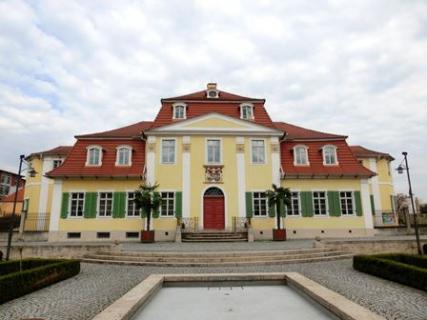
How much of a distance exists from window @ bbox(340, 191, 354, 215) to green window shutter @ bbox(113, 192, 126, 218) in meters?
15.5

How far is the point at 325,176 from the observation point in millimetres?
22328

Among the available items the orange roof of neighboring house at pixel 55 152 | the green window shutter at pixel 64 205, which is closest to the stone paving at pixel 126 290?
the green window shutter at pixel 64 205

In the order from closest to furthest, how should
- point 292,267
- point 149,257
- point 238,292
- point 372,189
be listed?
1. point 238,292
2. point 292,267
3. point 149,257
4. point 372,189

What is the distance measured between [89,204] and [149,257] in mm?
10236

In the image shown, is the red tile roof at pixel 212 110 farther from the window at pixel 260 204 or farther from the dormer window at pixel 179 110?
the window at pixel 260 204

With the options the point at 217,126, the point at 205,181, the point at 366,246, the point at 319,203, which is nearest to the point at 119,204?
the point at 205,181

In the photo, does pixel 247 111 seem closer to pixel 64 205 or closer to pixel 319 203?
pixel 319 203

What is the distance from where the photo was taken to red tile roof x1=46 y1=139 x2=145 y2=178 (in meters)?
21.6

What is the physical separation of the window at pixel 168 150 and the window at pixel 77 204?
249 inches

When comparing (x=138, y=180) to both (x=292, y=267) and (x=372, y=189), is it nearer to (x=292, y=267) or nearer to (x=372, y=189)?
(x=292, y=267)

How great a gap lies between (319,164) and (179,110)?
36.9 feet

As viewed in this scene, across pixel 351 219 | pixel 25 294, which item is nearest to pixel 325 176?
pixel 351 219

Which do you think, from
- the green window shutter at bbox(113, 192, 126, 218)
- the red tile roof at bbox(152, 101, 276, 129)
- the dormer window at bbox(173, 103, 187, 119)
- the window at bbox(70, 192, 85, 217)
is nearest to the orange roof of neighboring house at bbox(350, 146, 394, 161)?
the red tile roof at bbox(152, 101, 276, 129)

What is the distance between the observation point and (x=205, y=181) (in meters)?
21.8
